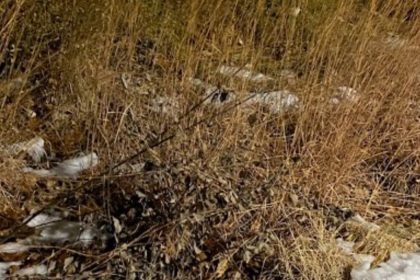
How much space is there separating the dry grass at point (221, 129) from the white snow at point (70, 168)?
2.3 inches

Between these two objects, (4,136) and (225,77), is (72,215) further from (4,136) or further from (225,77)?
(225,77)

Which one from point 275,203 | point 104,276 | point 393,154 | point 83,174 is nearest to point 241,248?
point 275,203

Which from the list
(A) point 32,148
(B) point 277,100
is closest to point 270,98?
(B) point 277,100

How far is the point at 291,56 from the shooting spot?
11.9 feet

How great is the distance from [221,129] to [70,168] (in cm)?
70

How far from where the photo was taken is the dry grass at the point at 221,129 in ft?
8.65

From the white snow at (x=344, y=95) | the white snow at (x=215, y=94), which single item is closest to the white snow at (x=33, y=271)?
the white snow at (x=215, y=94)

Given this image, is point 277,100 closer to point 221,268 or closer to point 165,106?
point 165,106

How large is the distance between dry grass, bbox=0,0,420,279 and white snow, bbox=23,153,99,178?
6 cm

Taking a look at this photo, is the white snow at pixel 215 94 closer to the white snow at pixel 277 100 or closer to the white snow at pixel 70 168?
the white snow at pixel 277 100

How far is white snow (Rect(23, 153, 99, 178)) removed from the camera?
2.96 meters

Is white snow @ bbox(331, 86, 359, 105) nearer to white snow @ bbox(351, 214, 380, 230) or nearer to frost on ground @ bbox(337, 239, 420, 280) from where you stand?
white snow @ bbox(351, 214, 380, 230)

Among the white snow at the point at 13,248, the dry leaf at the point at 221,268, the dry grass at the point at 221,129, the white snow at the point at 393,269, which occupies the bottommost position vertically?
the white snow at the point at 393,269

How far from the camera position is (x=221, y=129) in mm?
3055
